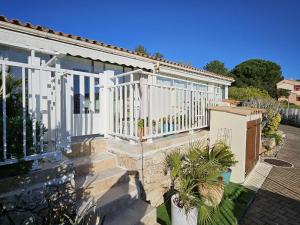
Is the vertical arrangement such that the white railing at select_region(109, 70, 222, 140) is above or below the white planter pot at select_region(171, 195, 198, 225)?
above

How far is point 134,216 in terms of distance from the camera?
3.64 meters

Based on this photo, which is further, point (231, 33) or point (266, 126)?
point (231, 33)

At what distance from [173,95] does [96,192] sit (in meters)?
3.17

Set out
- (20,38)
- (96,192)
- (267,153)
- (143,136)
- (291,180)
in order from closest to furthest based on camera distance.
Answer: (96,192) < (143,136) < (20,38) < (291,180) < (267,153)

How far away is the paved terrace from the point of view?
4.63 metres

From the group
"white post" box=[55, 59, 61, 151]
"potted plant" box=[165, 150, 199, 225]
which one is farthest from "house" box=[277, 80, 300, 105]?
"white post" box=[55, 59, 61, 151]

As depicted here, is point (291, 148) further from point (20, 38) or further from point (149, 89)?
point (20, 38)

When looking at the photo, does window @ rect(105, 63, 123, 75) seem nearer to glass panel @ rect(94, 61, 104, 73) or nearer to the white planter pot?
glass panel @ rect(94, 61, 104, 73)

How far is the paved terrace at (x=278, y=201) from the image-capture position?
4633 millimetres

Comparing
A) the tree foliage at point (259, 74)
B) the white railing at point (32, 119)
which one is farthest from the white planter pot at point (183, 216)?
the tree foliage at point (259, 74)

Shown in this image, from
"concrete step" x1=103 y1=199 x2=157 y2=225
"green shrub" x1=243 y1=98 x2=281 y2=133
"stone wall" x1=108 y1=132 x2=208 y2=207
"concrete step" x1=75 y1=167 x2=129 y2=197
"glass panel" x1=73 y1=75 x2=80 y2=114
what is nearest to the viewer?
"concrete step" x1=103 y1=199 x2=157 y2=225

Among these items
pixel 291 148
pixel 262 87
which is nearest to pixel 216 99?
pixel 291 148

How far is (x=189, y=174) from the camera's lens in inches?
175

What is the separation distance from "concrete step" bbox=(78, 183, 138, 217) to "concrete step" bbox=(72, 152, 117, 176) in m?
0.57
